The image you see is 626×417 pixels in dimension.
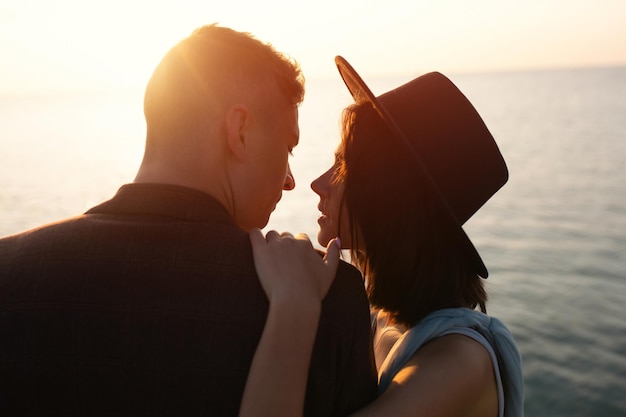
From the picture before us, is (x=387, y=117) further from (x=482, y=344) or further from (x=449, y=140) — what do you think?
(x=482, y=344)

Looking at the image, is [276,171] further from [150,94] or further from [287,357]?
[287,357]

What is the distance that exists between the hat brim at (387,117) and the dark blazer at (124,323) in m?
0.84

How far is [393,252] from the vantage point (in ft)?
8.51

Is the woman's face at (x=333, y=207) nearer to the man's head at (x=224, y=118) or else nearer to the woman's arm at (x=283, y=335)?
the man's head at (x=224, y=118)

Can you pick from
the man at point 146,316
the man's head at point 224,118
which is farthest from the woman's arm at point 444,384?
the man's head at point 224,118

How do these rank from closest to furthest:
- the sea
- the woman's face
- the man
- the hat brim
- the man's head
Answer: the man
the man's head
the hat brim
the woman's face
the sea

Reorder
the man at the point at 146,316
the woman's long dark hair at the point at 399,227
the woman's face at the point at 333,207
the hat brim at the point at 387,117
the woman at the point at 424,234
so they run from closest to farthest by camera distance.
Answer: the man at the point at 146,316, the woman at the point at 424,234, the hat brim at the point at 387,117, the woman's long dark hair at the point at 399,227, the woman's face at the point at 333,207

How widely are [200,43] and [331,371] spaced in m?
0.99

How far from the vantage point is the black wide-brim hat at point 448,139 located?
95.1 inches

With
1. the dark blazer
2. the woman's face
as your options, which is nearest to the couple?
the dark blazer

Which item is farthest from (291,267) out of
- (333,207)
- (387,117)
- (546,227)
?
(546,227)

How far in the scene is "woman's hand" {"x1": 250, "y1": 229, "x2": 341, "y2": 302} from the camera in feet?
5.69

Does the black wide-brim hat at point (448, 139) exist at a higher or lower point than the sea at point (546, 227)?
higher

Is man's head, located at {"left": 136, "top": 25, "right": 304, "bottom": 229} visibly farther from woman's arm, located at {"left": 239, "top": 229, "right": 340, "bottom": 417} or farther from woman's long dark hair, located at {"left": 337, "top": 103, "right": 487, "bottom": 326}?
woman's long dark hair, located at {"left": 337, "top": 103, "right": 487, "bottom": 326}
